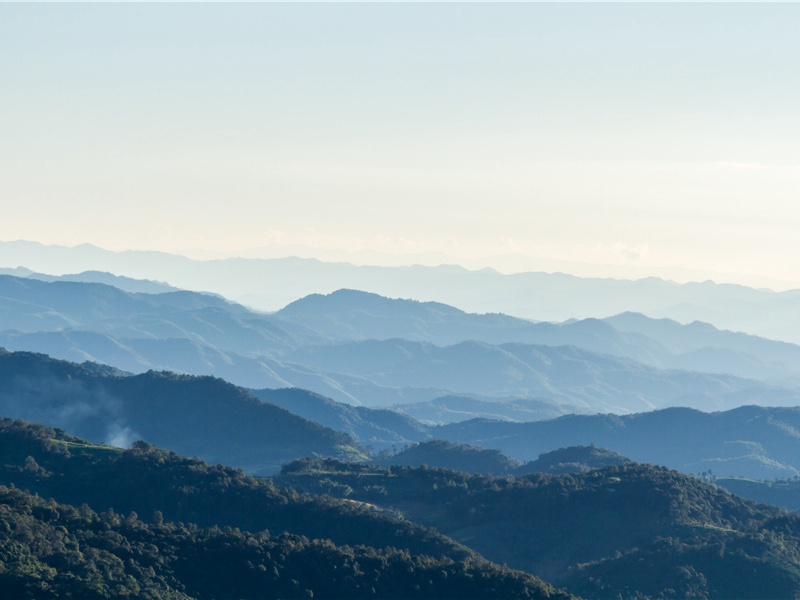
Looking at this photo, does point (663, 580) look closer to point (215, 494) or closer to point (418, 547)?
point (418, 547)

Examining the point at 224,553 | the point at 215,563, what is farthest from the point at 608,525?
the point at 215,563

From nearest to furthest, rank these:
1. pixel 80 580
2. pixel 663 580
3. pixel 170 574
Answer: pixel 80 580
pixel 170 574
pixel 663 580

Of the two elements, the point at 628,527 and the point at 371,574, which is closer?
the point at 371,574

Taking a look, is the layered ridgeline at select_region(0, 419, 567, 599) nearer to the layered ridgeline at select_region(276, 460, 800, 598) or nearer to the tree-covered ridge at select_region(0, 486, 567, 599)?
the tree-covered ridge at select_region(0, 486, 567, 599)

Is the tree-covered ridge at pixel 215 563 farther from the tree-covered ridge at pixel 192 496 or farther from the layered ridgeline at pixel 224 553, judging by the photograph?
the tree-covered ridge at pixel 192 496

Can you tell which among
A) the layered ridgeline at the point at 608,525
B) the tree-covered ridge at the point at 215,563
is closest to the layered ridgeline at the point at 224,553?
the tree-covered ridge at the point at 215,563

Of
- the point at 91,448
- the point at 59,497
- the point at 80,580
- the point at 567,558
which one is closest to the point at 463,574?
the point at 80,580

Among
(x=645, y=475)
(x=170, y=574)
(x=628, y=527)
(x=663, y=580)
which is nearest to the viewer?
(x=170, y=574)

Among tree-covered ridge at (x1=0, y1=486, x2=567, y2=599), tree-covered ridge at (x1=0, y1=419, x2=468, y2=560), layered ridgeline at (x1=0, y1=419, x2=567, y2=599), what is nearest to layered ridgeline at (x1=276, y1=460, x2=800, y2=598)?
tree-covered ridge at (x1=0, y1=419, x2=468, y2=560)
